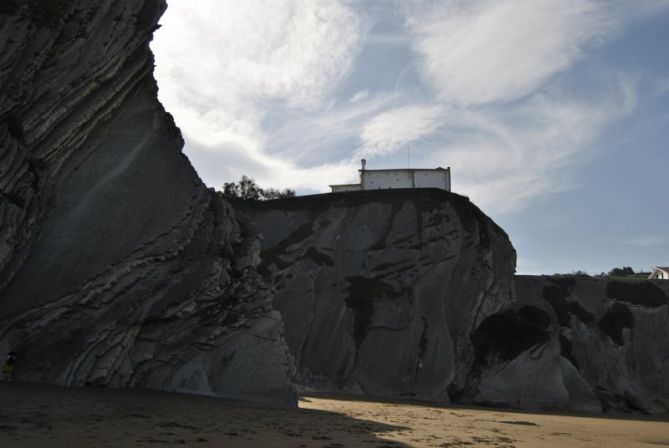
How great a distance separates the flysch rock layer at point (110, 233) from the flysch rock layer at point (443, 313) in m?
19.4

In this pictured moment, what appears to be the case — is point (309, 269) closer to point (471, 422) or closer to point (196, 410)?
point (471, 422)

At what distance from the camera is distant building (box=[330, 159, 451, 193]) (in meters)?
65.9

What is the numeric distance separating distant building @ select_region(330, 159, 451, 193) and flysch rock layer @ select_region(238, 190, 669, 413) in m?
12.8

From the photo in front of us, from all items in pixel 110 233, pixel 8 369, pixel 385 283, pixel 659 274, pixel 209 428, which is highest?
pixel 659 274

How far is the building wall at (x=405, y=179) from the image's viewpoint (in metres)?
65.9

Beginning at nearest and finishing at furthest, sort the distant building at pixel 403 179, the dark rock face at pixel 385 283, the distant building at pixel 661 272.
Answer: the dark rock face at pixel 385 283
the distant building at pixel 403 179
the distant building at pixel 661 272

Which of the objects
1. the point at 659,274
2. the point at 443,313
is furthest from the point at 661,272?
the point at 443,313

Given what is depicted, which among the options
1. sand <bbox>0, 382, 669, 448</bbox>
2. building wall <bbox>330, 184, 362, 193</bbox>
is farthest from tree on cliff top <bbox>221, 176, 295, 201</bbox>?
sand <bbox>0, 382, 669, 448</bbox>

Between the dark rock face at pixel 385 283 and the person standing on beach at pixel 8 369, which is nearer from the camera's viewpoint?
the person standing on beach at pixel 8 369

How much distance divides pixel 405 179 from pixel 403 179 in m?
0.22

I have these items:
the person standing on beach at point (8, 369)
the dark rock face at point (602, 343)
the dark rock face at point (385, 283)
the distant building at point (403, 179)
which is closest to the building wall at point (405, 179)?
the distant building at point (403, 179)

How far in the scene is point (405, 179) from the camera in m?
67.4

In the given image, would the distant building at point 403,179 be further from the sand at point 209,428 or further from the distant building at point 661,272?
the sand at point 209,428

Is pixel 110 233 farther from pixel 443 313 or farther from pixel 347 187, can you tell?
pixel 347 187
